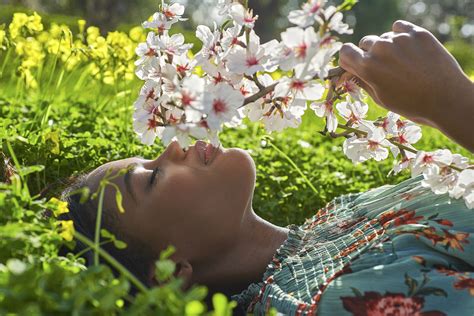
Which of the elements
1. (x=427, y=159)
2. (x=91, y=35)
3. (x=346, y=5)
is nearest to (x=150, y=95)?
(x=346, y=5)

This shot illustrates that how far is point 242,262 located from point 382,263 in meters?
Answer: 0.53

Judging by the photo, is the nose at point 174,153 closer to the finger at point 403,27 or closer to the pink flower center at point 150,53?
the pink flower center at point 150,53

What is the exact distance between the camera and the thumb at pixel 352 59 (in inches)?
78.1

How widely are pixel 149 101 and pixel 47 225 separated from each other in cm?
54

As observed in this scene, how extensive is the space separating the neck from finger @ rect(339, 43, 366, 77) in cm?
64

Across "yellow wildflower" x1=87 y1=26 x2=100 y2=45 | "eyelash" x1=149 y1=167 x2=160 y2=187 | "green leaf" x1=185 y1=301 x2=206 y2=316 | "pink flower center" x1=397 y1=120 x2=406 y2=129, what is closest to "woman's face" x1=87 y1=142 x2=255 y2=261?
"eyelash" x1=149 y1=167 x2=160 y2=187

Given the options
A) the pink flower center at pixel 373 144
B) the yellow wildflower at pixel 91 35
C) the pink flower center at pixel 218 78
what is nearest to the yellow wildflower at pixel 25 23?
the yellow wildflower at pixel 91 35

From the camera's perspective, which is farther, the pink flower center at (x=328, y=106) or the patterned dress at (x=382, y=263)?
the pink flower center at (x=328, y=106)

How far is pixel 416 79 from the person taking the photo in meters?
2.06

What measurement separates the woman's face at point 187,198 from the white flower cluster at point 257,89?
235 mm

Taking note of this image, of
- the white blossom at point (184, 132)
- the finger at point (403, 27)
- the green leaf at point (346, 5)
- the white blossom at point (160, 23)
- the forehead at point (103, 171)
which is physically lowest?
the forehead at point (103, 171)

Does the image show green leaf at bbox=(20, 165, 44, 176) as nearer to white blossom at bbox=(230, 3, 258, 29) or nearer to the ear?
white blossom at bbox=(230, 3, 258, 29)

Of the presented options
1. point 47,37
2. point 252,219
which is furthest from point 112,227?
point 47,37

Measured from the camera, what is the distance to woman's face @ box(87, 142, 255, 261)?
7.56 ft
